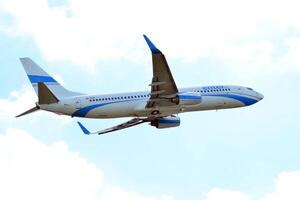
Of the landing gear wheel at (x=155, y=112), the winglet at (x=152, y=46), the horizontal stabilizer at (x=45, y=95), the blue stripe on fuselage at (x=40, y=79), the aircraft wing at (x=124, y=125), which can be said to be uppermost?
the winglet at (x=152, y=46)

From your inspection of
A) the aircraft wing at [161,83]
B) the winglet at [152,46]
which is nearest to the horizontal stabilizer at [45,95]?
the aircraft wing at [161,83]

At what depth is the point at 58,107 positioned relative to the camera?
58156 millimetres

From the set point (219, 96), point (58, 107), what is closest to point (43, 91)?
point (58, 107)

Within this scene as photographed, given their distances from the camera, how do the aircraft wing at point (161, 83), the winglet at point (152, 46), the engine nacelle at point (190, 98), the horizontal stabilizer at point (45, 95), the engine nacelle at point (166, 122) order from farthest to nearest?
the engine nacelle at point (166, 122)
the engine nacelle at point (190, 98)
the horizontal stabilizer at point (45, 95)
the aircraft wing at point (161, 83)
the winglet at point (152, 46)

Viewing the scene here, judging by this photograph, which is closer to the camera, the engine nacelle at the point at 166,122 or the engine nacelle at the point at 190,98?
the engine nacelle at the point at 190,98

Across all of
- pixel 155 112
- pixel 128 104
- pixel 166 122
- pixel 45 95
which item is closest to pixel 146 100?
pixel 155 112

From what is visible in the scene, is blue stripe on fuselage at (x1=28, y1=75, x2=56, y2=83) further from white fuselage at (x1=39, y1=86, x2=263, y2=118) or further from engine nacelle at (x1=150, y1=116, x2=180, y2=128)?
engine nacelle at (x1=150, y1=116, x2=180, y2=128)

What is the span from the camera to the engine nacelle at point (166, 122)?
6700 cm

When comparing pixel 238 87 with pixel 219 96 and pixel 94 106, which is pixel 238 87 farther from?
pixel 94 106

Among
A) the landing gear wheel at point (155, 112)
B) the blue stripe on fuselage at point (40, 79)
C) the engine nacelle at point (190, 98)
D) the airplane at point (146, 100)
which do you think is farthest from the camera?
the blue stripe on fuselage at point (40, 79)

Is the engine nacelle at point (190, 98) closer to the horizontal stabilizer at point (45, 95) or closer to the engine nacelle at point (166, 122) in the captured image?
the engine nacelle at point (166, 122)

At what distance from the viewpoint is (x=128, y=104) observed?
60.8 m

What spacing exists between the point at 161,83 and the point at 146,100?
6720mm

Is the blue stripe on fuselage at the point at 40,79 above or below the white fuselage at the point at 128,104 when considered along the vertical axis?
above
